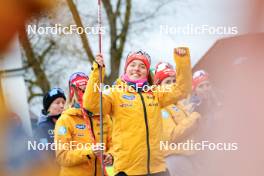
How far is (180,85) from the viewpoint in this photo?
221 cm

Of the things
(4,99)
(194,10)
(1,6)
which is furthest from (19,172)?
(194,10)

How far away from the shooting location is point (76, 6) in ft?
7.98

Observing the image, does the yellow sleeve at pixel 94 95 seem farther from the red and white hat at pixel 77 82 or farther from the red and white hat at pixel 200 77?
the red and white hat at pixel 200 77

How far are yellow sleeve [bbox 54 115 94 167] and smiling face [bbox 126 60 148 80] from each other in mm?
283

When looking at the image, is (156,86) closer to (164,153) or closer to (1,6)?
(164,153)

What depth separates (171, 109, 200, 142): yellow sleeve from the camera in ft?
7.79

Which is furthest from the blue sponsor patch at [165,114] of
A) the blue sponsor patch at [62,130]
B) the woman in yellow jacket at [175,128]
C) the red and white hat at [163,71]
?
the blue sponsor patch at [62,130]

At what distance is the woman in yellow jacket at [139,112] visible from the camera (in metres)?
2.18

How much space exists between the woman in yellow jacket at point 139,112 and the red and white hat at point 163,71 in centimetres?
10

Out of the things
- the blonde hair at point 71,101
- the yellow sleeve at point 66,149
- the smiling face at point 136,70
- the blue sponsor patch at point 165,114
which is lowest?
the yellow sleeve at point 66,149

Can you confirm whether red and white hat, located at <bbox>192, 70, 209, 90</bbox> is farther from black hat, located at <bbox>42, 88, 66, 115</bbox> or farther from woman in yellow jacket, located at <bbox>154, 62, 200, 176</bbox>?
black hat, located at <bbox>42, 88, 66, 115</bbox>

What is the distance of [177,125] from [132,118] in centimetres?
25

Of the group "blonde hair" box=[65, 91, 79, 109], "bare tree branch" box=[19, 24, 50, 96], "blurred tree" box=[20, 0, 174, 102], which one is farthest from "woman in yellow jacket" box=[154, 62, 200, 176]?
"bare tree branch" box=[19, 24, 50, 96]

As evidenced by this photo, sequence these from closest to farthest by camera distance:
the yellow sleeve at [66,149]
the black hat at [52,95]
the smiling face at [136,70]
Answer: the smiling face at [136,70], the yellow sleeve at [66,149], the black hat at [52,95]
